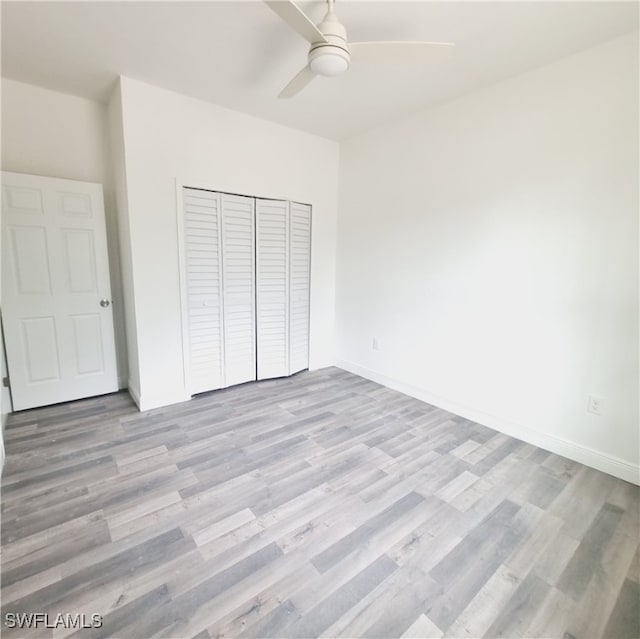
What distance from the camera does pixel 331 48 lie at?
160cm

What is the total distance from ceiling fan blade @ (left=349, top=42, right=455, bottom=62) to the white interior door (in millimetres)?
2428

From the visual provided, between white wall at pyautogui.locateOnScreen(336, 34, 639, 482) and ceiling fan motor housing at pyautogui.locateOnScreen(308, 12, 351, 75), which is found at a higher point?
ceiling fan motor housing at pyautogui.locateOnScreen(308, 12, 351, 75)

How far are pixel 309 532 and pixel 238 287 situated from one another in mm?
2285

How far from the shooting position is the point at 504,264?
2553 millimetres

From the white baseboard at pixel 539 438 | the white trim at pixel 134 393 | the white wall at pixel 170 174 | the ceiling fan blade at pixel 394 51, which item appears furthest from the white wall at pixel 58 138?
the white baseboard at pixel 539 438

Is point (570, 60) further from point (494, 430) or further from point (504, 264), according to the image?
point (494, 430)

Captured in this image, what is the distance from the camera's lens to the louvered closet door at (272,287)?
3395mm

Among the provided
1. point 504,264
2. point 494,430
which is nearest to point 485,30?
point 504,264

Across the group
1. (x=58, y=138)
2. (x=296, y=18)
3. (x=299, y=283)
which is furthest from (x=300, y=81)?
(x=58, y=138)

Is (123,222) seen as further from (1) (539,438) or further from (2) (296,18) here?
(1) (539,438)

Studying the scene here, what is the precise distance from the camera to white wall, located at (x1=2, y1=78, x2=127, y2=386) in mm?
2629

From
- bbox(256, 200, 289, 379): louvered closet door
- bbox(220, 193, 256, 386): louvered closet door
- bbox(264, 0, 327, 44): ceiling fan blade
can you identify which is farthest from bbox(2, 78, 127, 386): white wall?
bbox(264, 0, 327, 44): ceiling fan blade

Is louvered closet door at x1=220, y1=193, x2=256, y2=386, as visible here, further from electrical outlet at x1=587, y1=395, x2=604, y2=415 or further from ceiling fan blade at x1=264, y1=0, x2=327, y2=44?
electrical outlet at x1=587, y1=395, x2=604, y2=415

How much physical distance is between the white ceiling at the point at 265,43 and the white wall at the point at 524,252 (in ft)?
0.89
